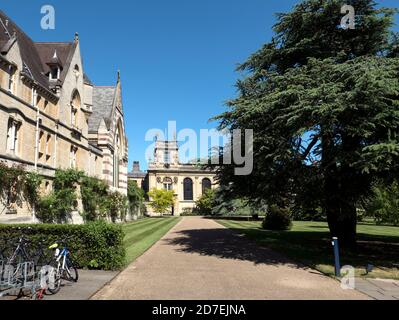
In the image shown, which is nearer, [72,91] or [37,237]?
[37,237]

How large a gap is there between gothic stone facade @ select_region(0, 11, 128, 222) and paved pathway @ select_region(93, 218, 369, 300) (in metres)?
9.95

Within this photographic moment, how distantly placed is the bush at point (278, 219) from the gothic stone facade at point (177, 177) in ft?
204

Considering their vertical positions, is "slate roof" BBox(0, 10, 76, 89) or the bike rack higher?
"slate roof" BBox(0, 10, 76, 89)

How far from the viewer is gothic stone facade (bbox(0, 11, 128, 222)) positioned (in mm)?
19281

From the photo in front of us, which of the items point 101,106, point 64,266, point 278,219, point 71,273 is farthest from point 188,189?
point 64,266

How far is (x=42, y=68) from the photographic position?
1071 inches

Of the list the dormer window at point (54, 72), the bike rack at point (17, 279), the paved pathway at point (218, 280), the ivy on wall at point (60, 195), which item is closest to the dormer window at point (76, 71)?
the dormer window at point (54, 72)

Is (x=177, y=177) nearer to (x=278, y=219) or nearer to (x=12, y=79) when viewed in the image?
(x=278, y=219)

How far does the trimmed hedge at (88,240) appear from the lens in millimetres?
11250

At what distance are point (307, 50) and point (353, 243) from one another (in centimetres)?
912

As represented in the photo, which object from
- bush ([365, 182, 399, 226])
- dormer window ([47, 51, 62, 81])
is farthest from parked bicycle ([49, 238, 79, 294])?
bush ([365, 182, 399, 226])

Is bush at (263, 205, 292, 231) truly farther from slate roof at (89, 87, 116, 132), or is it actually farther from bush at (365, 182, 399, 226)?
slate roof at (89, 87, 116, 132)
